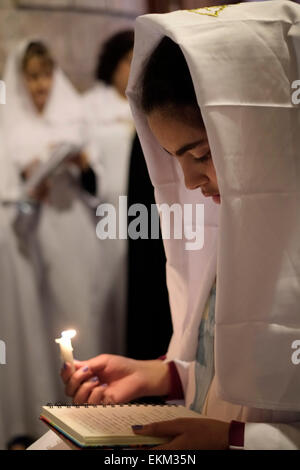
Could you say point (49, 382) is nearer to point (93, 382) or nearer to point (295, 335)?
point (93, 382)

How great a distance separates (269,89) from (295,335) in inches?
15.1

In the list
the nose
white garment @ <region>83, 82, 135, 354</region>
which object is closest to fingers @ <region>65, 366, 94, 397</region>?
the nose

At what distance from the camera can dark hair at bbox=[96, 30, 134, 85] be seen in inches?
125

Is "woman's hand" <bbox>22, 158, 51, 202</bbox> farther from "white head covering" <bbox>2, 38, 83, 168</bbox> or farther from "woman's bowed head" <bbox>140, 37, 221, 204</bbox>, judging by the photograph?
"woman's bowed head" <bbox>140, 37, 221, 204</bbox>

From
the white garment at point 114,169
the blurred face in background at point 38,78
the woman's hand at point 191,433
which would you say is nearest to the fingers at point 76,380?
the woman's hand at point 191,433

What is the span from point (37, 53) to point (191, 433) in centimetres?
257

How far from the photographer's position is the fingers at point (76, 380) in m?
1.20

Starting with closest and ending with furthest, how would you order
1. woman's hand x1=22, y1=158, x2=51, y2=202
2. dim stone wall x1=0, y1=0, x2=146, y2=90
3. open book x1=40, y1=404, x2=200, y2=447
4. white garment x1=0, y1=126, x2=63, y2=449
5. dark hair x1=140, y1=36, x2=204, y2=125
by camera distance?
open book x1=40, y1=404, x2=200, y2=447, dark hair x1=140, y1=36, x2=204, y2=125, white garment x1=0, y1=126, x2=63, y2=449, woman's hand x1=22, y1=158, x2=51, y2=202, dim stone wall x1=0, y1=0, x2=146, y2=90

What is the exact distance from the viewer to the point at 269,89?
96 cm

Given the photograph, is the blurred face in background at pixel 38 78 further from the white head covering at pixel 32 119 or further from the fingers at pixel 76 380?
the fingers at pixel 76 380

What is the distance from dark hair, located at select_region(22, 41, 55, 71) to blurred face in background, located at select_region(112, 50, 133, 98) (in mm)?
361

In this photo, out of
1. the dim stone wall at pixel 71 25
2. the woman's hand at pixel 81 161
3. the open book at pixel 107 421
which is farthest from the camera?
the dim stone wall at pixel 71 25
